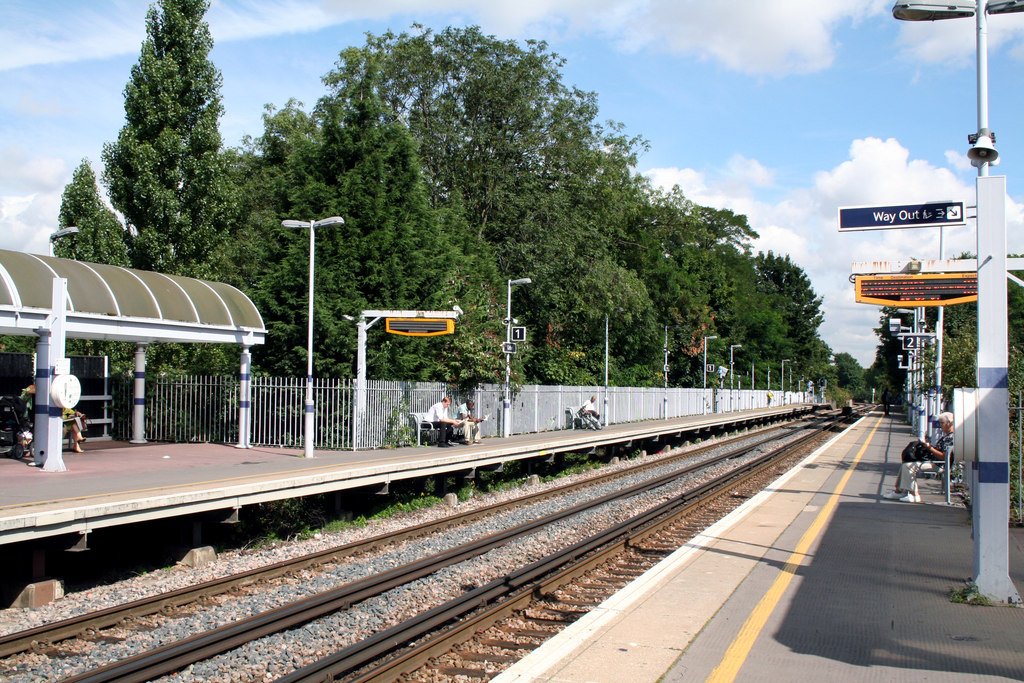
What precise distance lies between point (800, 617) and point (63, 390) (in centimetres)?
1088

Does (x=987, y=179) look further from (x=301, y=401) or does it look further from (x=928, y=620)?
(x=301, y=401)

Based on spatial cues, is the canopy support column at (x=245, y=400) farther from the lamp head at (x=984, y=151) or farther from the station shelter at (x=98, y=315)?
the lamp head at (x=984, y=151)

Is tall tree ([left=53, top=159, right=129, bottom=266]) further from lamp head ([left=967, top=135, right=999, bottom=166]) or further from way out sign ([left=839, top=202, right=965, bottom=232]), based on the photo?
lamp head ([left=967, top=135, right=999, bottom=166])

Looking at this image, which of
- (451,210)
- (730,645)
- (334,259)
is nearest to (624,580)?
(730,645)

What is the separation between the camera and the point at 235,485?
1146cm

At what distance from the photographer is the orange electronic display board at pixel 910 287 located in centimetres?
1471

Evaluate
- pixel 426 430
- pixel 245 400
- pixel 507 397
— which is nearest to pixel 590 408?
pixel 507 397

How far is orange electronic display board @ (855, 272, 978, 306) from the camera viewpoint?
579 inches

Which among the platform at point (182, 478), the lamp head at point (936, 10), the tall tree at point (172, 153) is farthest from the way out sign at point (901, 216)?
the tall tree at point (172, 153)

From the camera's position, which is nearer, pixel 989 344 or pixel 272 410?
pixel 989 344

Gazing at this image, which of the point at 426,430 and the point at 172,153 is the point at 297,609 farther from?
the point at 172,153

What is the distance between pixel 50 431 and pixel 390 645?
928cm

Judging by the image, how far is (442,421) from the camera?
2131 centimetres

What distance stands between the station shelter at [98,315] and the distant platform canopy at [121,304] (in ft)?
0.06
